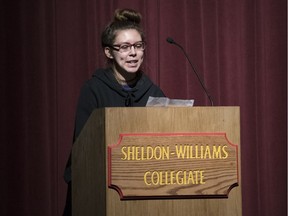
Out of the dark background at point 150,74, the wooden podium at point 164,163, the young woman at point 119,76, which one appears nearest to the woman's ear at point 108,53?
the young woman at point 119,76

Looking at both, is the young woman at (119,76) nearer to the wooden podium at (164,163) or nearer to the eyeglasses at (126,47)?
the eyeglasses at (126,47)

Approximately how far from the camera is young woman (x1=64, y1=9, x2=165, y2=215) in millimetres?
1929

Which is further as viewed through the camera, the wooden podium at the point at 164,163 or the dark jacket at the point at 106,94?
the dark jacket at the point at 106,94

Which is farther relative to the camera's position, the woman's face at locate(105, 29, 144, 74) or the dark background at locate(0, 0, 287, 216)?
the dark background at locate(0, 0, 287, 216)

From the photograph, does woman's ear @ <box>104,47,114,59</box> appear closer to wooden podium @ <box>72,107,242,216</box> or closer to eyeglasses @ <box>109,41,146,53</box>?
eyeglasses @ <box>109,41,146,53</box>

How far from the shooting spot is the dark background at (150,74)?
9.42 feet

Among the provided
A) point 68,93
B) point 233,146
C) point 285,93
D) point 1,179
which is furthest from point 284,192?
point 233,146

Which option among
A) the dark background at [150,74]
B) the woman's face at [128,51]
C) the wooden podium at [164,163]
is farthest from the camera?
the dark background at [150,74]

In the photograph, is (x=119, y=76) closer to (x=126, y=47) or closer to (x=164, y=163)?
(x=126, y=47)

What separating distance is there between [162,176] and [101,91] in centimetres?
72

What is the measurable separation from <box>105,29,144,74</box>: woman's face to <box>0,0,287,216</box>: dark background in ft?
3.42

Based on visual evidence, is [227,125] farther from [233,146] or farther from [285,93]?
[285,93]

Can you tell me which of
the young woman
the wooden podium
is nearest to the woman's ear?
the young woman

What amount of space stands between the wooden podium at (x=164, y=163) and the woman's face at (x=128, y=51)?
1.93 feet
